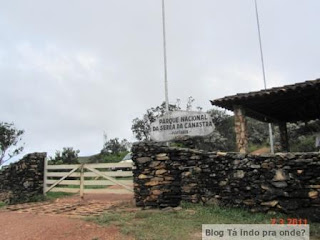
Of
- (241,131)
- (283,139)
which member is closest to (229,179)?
(241,131)

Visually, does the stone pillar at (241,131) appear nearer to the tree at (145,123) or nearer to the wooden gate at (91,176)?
the wooden gate at (91,176)

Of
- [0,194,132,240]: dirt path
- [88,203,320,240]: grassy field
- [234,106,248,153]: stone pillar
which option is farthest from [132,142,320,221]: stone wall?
[234,106,248,153]: stone pillar

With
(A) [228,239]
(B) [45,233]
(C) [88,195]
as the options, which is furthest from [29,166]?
(A) [228,239]

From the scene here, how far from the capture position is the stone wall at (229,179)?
22.3 ft

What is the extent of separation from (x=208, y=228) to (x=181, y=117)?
4520 mm

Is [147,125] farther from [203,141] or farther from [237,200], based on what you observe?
[237,200]

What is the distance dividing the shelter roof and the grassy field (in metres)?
3.91

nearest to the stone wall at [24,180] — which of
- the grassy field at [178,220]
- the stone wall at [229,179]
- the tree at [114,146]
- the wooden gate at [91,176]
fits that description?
the wooden gate at [91,176]

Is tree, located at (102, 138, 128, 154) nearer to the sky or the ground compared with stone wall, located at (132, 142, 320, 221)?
nearer to the sky

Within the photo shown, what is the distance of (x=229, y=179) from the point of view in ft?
25.0

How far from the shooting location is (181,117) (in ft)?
32.7

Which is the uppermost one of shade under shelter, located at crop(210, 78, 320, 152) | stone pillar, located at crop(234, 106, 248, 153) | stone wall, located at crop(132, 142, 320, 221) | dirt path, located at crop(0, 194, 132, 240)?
shade under shelter, located at crop(210, 78, 320, 152)

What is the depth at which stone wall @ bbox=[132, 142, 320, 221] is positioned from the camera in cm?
679

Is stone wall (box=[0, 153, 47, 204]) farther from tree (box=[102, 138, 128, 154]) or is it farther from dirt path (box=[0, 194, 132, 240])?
tree (box=[102, 138, 128, 154])
